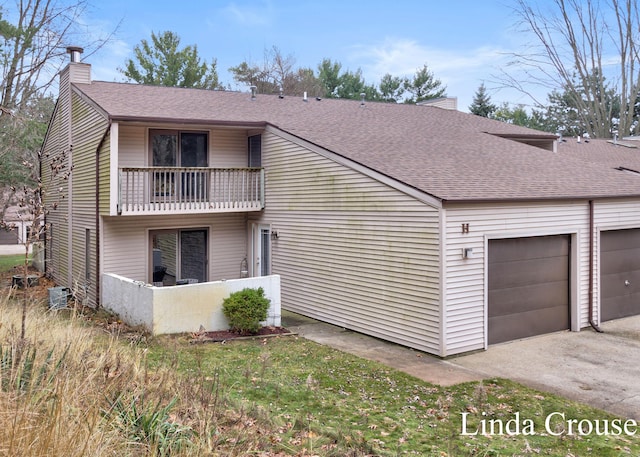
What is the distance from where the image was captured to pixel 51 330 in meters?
6.56

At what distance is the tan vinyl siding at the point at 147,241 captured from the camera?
45.7ft

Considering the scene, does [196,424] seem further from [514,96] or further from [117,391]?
[514,96]

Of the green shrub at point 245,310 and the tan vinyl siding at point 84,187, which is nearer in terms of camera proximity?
the green shrub at point 245,310

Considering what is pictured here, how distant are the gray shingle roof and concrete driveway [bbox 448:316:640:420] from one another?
108 inches

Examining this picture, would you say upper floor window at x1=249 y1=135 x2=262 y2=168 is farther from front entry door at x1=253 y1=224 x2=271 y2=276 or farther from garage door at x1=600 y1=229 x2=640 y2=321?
garage door at x1=600 y1=229 x2=640 y2=321

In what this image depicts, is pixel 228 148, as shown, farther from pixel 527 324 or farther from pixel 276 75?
pixel 276 75

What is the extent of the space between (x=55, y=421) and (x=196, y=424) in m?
1.38

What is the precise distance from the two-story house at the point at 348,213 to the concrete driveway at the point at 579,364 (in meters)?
0.42

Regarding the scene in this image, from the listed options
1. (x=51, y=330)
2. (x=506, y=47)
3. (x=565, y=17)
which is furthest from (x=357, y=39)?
(x=51, y=330)

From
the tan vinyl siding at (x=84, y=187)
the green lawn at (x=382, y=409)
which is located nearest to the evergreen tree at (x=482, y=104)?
the tan vinyl siding at (x=84, y=187)

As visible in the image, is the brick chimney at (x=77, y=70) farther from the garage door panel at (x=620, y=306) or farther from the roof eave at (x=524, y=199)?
the garage door panel at (x=620, y=306)

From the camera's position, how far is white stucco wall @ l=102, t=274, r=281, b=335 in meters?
10.5

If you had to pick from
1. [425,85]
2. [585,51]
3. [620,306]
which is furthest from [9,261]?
[585,51]

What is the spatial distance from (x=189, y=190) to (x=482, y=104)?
111 ft
